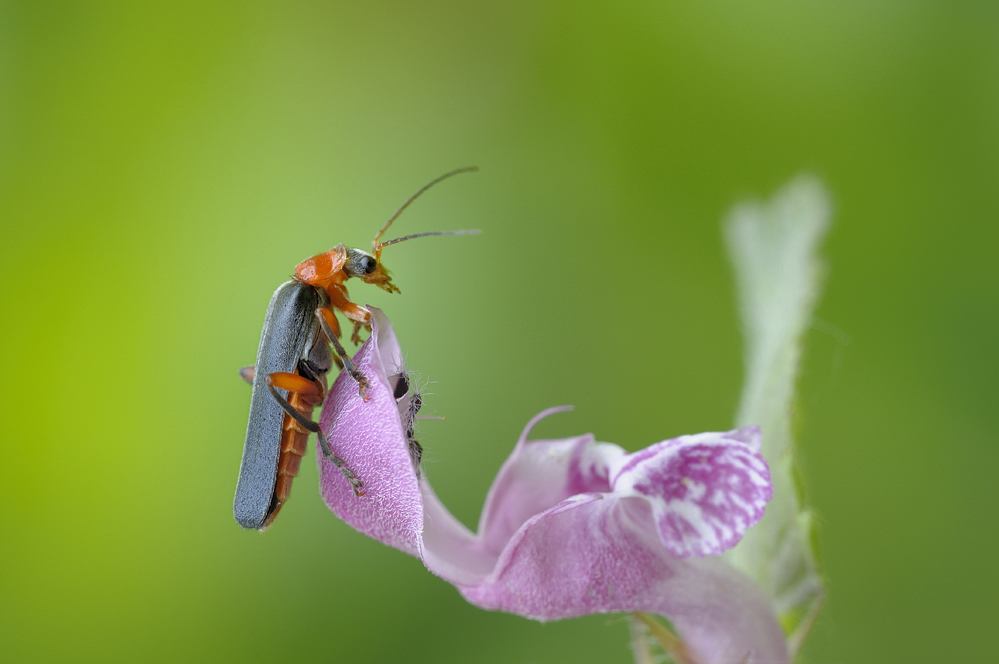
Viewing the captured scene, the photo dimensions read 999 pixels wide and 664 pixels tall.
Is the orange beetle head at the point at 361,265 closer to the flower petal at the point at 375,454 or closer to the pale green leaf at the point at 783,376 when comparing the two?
the flower petal at the point at 375,454

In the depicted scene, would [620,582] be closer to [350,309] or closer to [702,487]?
[702,487]

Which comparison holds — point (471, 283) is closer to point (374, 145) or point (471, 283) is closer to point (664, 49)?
point (374, 145)

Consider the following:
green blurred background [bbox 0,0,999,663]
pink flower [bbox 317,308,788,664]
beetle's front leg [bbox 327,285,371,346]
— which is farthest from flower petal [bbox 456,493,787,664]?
green blurred background [bbox 0,0,999,663]

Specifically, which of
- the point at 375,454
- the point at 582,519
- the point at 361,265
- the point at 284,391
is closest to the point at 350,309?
the point at 361,265

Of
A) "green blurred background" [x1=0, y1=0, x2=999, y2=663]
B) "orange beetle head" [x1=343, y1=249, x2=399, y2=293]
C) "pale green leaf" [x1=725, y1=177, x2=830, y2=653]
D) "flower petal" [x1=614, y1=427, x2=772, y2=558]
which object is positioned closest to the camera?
"flower petal" [x1=614, y1=427, x2=772, y2=558]

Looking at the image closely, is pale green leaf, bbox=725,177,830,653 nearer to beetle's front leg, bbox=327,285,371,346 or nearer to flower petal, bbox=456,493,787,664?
flower petal, bbox=456,493,787,664

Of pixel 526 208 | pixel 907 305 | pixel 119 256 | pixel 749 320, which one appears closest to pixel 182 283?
pixel 119 256
